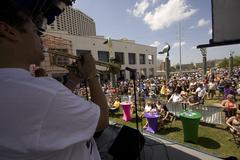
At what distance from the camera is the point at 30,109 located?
2.62 feet

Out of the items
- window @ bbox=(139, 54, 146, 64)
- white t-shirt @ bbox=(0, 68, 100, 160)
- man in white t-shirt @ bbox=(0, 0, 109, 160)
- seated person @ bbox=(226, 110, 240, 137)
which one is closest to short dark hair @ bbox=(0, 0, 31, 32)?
man in white t-shirt @ bbox=(0, 0, 109, 160)

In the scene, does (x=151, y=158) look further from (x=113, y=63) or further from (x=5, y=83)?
(x=5, y=83)

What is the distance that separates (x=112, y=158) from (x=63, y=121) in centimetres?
422

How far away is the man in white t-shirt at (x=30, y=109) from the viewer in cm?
81

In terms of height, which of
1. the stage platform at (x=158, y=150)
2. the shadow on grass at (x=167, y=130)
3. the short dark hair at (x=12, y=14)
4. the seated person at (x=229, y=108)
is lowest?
the shadow on grass at (x=167, y=130)

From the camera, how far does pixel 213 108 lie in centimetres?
870

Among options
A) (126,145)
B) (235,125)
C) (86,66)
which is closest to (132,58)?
(235,125)

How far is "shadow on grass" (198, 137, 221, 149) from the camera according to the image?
6.82 metres

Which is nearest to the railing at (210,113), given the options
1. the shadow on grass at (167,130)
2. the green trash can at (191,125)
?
the shadow on grass at (167,130)

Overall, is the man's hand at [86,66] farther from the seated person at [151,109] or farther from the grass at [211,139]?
the seated person at [151,109]

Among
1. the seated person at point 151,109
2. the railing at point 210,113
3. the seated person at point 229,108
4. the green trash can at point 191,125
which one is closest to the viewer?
the green trash can at point 191,125

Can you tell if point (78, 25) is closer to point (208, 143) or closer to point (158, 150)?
point (208, 143)

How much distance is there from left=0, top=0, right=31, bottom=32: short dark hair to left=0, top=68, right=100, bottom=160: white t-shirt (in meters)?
0.22

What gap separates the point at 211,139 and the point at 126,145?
420cm
